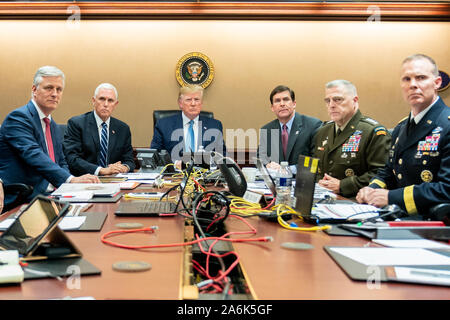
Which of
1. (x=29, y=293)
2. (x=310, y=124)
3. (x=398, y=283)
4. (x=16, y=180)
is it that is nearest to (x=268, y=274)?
(x=398, y=283)

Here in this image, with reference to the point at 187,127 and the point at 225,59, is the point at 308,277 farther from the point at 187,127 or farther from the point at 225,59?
the point at 225,59

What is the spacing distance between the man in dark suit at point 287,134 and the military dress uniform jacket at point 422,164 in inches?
53.8

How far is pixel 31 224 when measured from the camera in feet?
3.41

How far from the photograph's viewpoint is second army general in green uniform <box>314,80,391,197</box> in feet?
8.57

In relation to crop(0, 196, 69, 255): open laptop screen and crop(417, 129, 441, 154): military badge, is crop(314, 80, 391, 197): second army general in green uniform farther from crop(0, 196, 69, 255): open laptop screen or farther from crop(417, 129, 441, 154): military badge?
crop(0, 196, 69, 255): open laptop screen

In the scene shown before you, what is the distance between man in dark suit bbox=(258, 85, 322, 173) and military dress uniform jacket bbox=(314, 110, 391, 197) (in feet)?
2.15

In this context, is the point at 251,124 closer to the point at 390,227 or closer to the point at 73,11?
the point at 73,11

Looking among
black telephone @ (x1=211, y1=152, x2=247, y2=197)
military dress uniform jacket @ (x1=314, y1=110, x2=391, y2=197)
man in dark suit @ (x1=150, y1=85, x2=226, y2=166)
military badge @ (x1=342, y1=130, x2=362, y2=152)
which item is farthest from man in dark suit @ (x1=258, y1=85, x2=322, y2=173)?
black telephone @ (x1=211, y1=152, x2=247, y2=197)

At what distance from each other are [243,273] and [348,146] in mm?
2154

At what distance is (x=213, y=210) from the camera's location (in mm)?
1586

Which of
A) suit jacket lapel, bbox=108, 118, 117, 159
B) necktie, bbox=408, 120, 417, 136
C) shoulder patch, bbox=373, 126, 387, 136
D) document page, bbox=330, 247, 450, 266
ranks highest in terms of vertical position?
necktie, bbox=408, 120, 417, 136

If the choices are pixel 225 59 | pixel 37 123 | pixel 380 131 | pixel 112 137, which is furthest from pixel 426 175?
pixel 225 59

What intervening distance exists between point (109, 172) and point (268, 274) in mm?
2552

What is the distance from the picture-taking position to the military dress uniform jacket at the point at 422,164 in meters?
1.87
